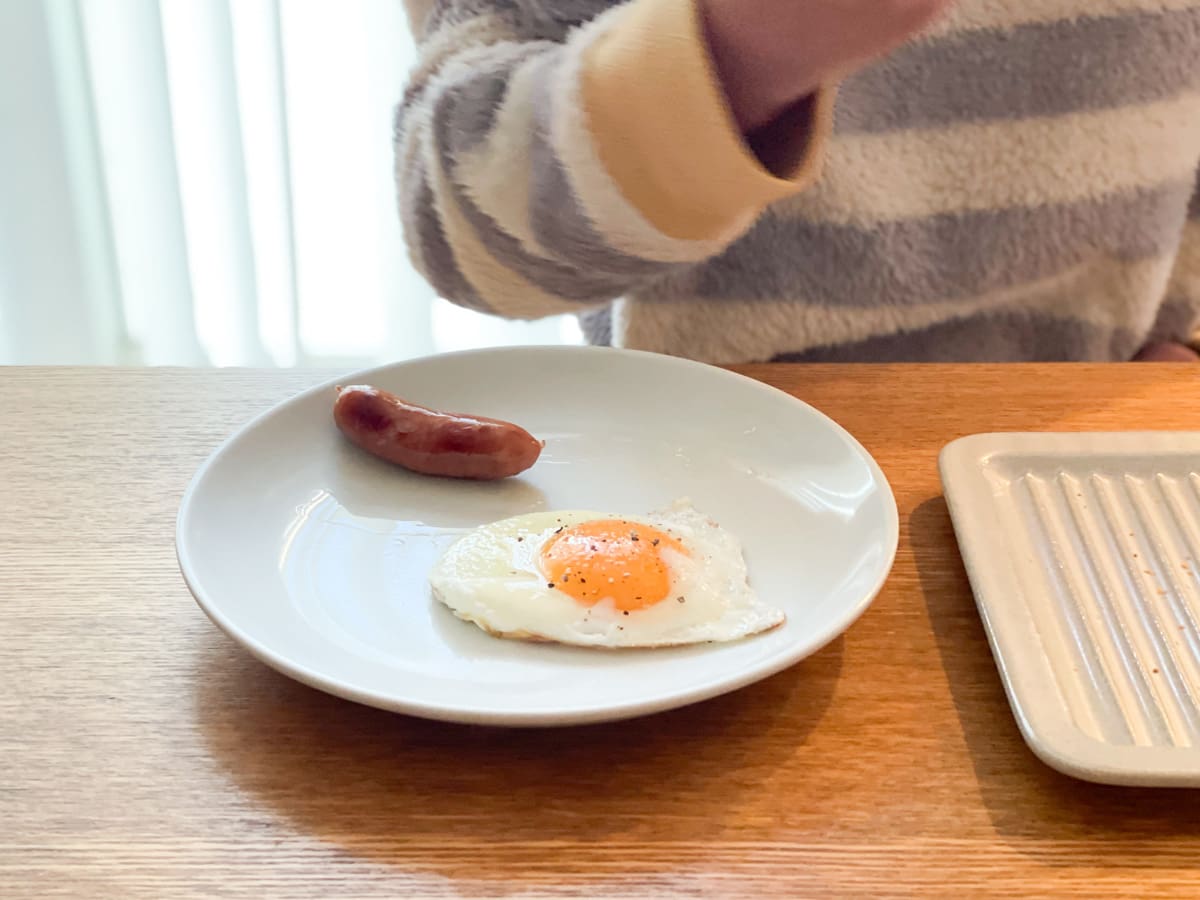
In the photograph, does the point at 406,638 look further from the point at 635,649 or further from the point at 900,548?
the point at 900,548

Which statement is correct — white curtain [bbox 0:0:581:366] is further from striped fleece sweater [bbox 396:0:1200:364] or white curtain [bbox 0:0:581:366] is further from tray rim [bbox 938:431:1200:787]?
tray rim [bbox 938:431:1200:787]

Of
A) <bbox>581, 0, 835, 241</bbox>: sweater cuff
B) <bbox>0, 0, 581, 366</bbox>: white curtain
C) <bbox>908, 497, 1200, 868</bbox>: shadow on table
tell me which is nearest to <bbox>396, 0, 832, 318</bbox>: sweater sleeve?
<bbox>581, 0, 835, 241</bbox>: sweater cuff

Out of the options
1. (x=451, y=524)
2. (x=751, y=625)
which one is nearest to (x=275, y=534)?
(x=451, y=524)

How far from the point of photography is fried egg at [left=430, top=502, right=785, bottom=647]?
25.8 inches

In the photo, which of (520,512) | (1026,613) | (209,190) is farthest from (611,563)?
(209,190)

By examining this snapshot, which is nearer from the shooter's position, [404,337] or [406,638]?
[406,638]

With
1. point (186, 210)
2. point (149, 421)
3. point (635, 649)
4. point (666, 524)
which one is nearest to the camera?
point (635, 649)

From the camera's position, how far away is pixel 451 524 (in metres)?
0.78

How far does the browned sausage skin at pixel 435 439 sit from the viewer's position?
80 centimetres

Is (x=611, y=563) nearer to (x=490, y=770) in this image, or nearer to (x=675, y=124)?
(x=490, y=770)

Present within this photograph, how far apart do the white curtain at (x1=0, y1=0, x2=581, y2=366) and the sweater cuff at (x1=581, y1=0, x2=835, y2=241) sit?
41.7 inches

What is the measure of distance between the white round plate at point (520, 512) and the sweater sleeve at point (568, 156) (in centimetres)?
11

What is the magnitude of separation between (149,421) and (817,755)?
0.65 metres

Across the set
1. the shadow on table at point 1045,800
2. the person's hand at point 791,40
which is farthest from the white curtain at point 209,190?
the shadow on table at point 1045,800
